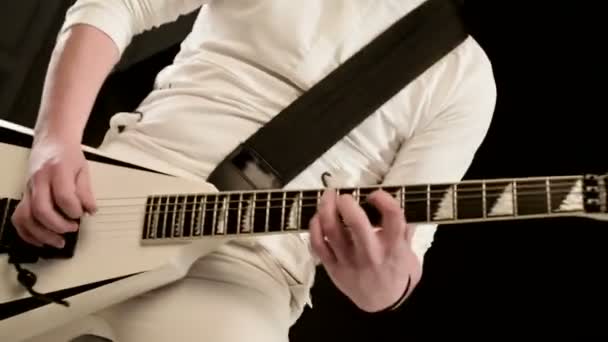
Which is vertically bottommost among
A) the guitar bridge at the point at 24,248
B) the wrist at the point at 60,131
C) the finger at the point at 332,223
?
the guitar bridge at the point at 24,248

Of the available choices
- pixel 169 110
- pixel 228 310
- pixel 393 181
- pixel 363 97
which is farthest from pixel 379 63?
pixel 228 310

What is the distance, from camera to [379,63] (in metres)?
1.04

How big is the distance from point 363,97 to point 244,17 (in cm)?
20

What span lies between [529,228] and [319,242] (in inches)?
19.0

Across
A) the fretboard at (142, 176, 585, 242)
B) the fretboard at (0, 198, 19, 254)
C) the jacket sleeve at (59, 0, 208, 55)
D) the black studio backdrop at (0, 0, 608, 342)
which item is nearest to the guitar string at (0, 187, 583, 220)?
the fretboard at (142, 176, 585, 242)

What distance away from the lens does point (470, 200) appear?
2.52 ft

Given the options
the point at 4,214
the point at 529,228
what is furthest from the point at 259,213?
the point at 529,228

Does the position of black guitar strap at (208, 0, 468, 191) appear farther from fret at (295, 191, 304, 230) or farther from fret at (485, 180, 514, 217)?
Result: fret at (485, 180, 514, 217)

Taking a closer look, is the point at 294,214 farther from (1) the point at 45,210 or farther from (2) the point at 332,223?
(1) the point at 45,210

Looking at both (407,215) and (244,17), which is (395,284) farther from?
(244,17)

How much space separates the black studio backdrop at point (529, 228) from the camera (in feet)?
3.58

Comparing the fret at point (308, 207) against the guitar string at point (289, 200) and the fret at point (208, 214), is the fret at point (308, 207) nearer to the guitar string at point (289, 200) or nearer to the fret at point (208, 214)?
the guitar string at point (289, 200)

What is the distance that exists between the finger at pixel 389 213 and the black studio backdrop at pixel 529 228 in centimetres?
42

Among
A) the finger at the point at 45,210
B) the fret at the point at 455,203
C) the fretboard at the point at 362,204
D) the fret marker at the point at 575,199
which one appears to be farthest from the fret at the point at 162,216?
the fret marker at the point at 575,199
